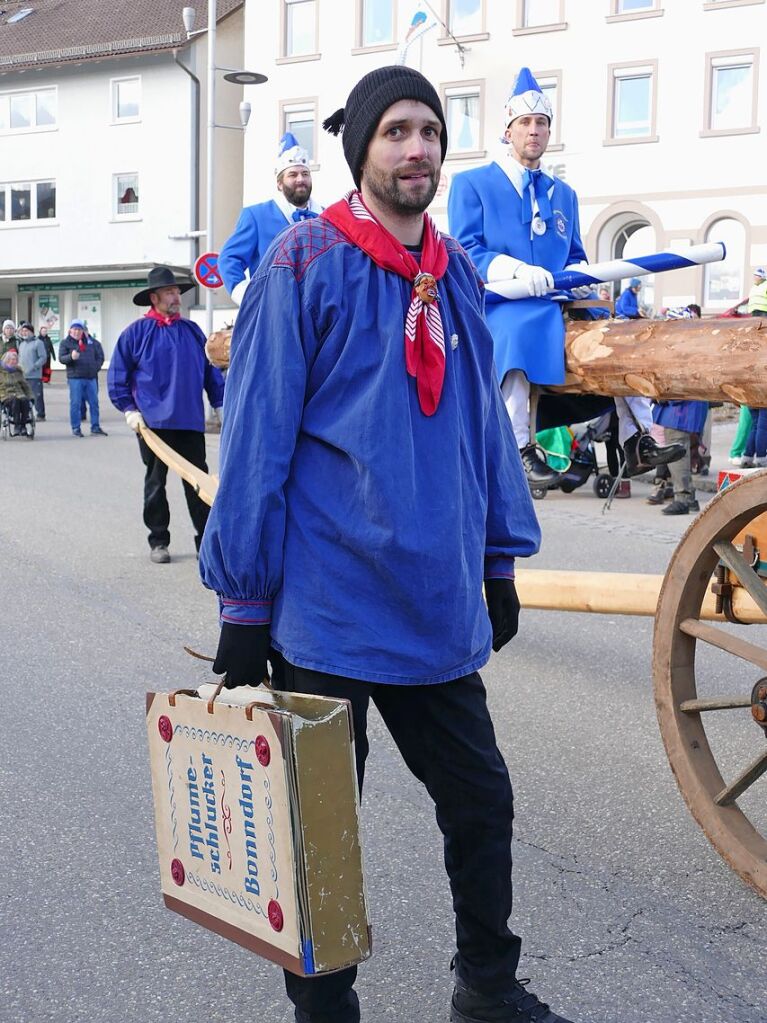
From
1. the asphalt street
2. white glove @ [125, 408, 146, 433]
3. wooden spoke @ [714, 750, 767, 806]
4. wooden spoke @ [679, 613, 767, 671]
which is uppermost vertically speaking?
white glove @ [125, 408, 146, 433]

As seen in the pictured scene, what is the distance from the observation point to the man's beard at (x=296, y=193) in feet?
25.2

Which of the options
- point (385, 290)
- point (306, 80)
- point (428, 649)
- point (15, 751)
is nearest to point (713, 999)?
point (428, 649)

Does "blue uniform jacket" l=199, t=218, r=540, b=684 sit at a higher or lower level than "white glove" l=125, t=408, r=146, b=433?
higher

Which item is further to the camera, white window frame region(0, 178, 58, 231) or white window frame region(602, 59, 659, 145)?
white window frame region(0, 178, 58, 231)

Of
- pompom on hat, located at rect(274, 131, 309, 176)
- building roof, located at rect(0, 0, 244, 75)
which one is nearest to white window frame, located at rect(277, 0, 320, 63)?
building roof, located at rect(0, 0, 244, 75)

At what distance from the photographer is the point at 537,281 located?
527cm

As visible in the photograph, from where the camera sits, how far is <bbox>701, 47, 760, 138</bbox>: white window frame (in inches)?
1093

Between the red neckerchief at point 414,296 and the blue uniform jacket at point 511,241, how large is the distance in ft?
8.36

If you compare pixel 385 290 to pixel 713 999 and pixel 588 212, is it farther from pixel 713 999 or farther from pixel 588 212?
pixel 588 212

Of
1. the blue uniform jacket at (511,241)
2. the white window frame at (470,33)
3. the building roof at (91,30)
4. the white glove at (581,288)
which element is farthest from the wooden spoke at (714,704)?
the building roof at (91,30)

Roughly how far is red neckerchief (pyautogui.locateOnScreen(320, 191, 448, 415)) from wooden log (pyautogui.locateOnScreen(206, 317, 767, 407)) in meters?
1.82

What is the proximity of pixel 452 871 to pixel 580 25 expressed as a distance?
29.5 meters

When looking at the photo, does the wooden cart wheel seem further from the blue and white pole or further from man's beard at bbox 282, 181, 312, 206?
man's beard at bbox 282, 181, 312, 206

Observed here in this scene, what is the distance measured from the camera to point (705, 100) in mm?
28219
